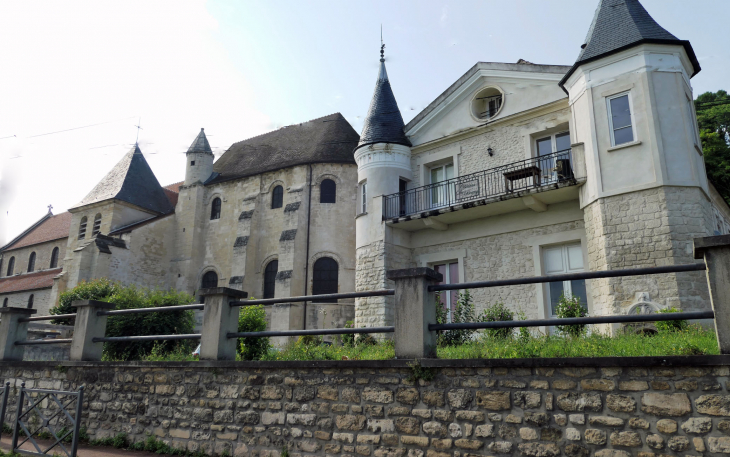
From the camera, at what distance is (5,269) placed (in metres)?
38.6

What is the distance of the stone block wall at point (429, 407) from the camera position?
4.71m

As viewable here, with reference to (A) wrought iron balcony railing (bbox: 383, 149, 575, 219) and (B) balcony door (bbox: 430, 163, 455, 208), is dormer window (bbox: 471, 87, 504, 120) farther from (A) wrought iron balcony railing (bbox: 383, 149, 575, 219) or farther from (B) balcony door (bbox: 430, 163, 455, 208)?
(A) wrought iron balcony railing (bbox: 383, 149, 575, 219)

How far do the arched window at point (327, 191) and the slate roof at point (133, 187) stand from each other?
490 inches

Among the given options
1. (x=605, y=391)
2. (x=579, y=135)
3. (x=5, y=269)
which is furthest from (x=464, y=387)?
(x=5, y=269)

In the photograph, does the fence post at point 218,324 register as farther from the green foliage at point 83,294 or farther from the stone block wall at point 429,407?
the green foliage at point 83,294

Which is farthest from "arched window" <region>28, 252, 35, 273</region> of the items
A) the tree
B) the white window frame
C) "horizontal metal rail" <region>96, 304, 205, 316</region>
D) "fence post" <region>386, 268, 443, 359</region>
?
the tree

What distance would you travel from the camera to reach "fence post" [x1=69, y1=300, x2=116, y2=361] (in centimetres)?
863

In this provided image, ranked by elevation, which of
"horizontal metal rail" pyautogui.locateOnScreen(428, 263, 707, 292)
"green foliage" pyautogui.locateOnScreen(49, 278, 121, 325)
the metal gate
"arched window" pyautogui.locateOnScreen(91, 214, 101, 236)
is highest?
"arched window" pyautogui.locateOnScreen(91, 214, 101, 236)

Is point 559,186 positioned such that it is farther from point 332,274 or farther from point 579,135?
point 332,274

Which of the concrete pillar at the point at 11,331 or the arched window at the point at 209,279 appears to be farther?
the arched window at the point at 209,279

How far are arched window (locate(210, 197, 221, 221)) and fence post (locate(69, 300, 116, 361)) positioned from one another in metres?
20.3

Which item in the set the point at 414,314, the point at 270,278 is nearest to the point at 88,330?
the point at 414,314

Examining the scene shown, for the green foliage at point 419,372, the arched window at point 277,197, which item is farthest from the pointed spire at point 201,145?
the green foliage at point 419,372

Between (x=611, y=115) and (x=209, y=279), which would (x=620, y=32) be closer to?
(x=611, y=115)
